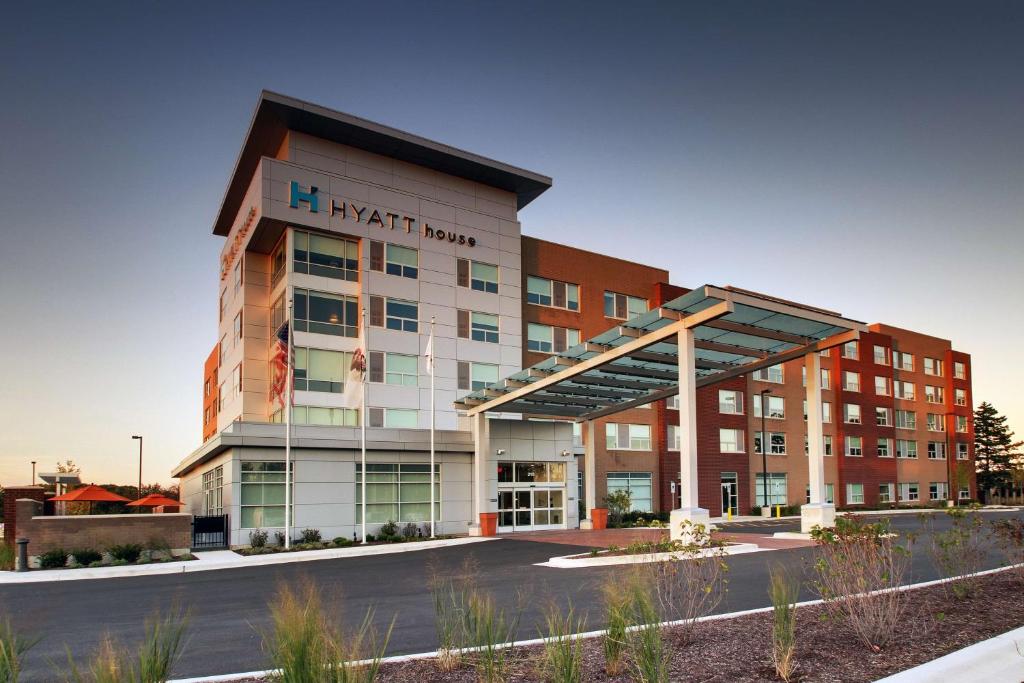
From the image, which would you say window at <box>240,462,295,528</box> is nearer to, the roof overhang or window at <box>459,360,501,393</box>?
the roof overhang

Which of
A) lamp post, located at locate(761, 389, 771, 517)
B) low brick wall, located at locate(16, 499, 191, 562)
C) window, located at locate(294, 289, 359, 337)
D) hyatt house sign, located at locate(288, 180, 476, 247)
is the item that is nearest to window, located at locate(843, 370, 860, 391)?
lamp post, located at locate(761, 389, 771, 517)

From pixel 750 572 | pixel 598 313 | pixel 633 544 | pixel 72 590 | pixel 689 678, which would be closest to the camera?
pixel 689 678

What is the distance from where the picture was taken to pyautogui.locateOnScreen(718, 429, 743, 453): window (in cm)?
5441

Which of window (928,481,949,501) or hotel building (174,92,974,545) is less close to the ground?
hotel building (174,92,974,545)

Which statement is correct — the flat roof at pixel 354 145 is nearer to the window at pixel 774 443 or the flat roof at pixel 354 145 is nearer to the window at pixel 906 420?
the window at pixel 774 443

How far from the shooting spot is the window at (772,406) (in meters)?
57.7

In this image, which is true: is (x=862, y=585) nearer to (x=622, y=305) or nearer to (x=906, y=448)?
(x=622, y=305)

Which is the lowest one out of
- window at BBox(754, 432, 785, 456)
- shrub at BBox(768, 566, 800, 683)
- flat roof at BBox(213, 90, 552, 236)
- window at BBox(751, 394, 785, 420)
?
shrub at BBox(768, 566, 800, 683)

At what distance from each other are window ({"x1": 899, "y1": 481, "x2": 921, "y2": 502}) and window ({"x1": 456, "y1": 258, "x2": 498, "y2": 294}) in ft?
157

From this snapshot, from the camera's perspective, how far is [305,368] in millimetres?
36000

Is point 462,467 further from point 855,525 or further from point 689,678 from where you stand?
point 689,678

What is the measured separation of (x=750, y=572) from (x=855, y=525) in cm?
746

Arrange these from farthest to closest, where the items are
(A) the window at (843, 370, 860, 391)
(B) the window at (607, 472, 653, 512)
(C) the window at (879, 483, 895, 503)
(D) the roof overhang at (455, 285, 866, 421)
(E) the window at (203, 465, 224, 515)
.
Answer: (C) the window at (879, 483, 895, 503)
(A) the window at (843, 370, 860, 391)
(B) the window at (607, 472, 653, 512)
(E) the window at (203, 465, 224, 515)
(D) the roof overhang at (455, 285, 866, 421)

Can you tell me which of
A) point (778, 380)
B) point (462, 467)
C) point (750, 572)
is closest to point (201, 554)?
point (462, 467)
